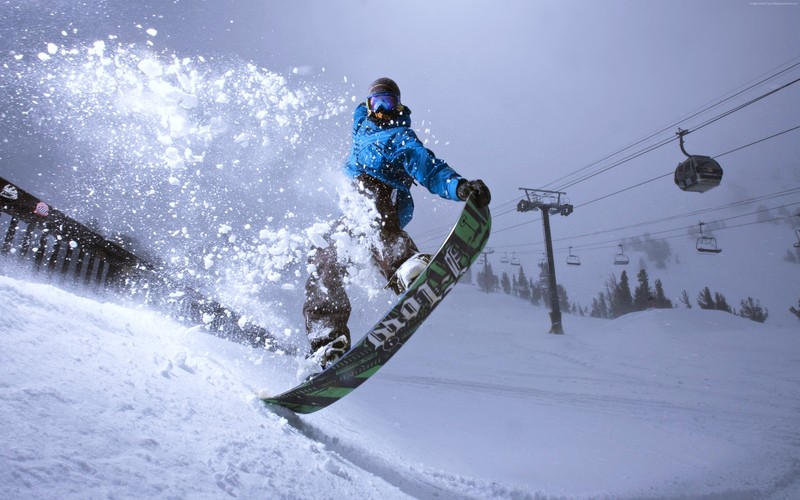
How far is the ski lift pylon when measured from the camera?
50.6 feet

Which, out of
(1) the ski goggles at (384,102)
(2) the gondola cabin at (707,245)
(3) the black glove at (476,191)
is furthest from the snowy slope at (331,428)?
(2) the gondola cabin at (707,245)

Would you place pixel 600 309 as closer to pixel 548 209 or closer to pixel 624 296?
pixel 624 296

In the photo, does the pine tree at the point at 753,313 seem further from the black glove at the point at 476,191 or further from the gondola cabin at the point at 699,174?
the black glove at the point at 476,191

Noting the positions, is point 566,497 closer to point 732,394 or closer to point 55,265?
point 55,265

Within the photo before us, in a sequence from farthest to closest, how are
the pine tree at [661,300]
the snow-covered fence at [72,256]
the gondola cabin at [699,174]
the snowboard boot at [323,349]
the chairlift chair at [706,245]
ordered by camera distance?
the pine tree at [661,300]
the chairlift chair at [706,245]
the gondola cabin at [699,174]
the snow-covered fence at [72,256]
the snowboard boot at [323,349]

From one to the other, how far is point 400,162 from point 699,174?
17454mm

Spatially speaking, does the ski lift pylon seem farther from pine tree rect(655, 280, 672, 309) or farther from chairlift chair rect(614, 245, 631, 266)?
pine tree rect(655, 280, 672, 309)

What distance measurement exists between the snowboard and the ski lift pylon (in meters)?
16.9

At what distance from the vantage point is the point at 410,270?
2605 mm

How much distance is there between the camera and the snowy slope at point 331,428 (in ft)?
3.28

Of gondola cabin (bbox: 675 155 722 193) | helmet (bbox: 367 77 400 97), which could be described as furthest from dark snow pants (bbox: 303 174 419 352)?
gondola cabin (bbox: 675 155 722 193)

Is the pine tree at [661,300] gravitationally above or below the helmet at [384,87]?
above

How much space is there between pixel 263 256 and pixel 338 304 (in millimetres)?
2673

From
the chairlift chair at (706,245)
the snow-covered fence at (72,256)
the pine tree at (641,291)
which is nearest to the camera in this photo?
the snow-covered fence at (72,256)
